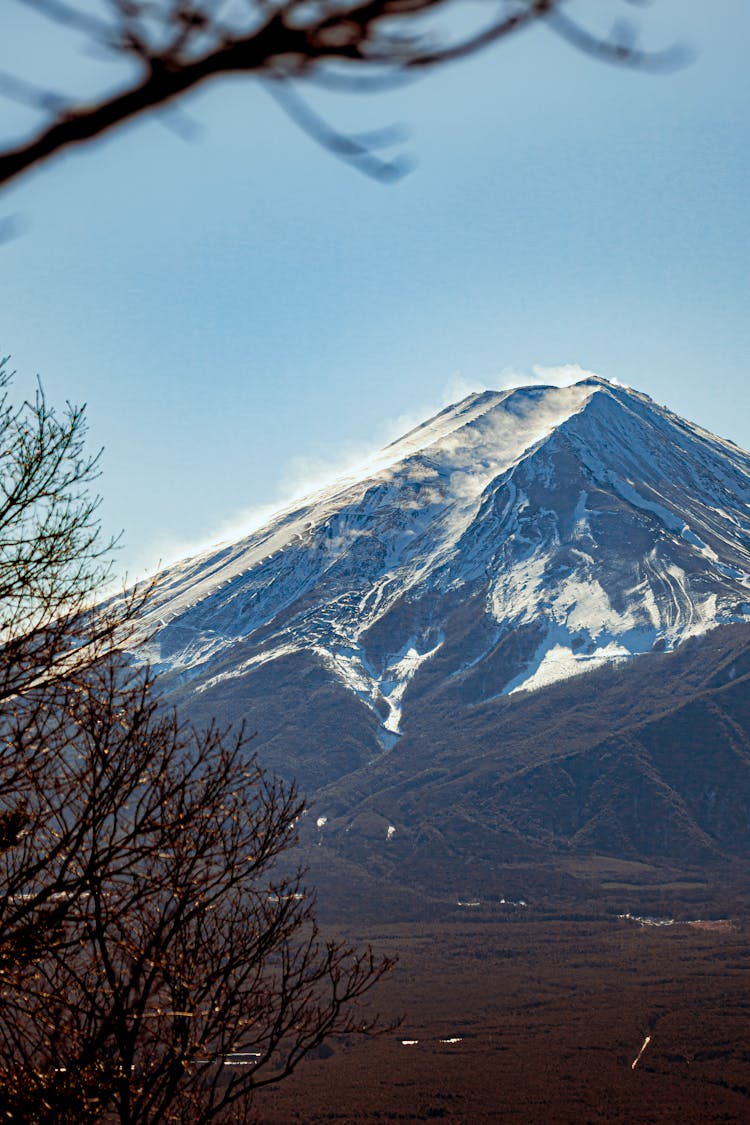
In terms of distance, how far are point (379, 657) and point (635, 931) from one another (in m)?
79.3

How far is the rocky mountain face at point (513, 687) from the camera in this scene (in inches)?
5797

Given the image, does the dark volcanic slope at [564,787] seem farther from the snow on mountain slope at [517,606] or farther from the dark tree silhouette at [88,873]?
the dark tree silhouette at [88,873]

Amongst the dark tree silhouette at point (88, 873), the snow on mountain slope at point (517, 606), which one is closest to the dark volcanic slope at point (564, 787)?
the snow on mountain slope at point (517, 606)

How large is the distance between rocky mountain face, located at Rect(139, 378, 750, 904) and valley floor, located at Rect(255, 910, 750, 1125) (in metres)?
28.5

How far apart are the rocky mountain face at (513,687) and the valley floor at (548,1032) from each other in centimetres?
2847

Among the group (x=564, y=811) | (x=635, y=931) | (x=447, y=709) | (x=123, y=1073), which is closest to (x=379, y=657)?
(x=447, y=709)

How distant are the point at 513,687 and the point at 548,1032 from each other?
88667mm

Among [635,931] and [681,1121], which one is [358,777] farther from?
[681,1121]

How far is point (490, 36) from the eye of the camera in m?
2.13

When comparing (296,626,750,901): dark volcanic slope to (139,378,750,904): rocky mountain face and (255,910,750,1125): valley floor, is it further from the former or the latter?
(255,910,750,1125): valley floor

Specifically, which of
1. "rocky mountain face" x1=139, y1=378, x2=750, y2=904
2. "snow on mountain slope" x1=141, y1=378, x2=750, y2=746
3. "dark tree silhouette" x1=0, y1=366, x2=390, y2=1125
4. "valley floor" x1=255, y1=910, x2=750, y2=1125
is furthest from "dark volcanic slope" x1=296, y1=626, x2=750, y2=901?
"dark tree silhouette" x1=0, y1=366, x2=390, y2=1125

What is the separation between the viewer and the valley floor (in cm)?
7088

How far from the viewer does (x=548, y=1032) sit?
279 feet

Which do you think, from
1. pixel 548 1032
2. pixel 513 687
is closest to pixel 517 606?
pixel 513 687
